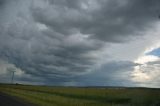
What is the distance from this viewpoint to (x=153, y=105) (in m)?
45.3

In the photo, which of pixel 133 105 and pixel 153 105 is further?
pixel 133 105

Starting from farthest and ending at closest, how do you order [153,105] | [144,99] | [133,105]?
[144,99] < [133,105] < [153,105]

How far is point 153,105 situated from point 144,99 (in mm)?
9036

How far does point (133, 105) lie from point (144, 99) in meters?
5.32

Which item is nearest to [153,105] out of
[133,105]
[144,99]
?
[133,105]

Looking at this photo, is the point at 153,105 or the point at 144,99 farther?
the point at 144,99

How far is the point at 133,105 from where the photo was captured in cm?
4994

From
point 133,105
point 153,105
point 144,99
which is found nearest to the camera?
point 153,105

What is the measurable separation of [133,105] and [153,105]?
17.2 feet

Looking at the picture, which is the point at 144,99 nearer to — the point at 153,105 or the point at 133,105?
the point at 133,105
